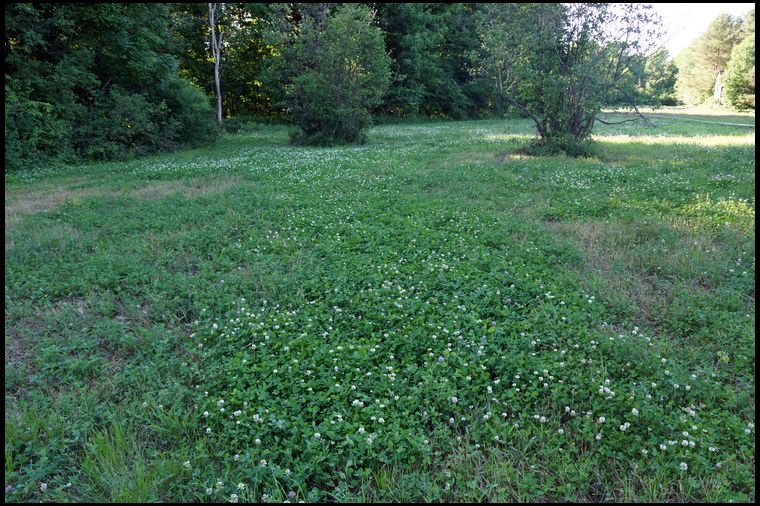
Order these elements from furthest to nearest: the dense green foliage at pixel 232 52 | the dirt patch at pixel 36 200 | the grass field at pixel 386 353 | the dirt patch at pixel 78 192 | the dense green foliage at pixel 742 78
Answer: the dense green foliage at pixel 742 78
the dense green foliage at pixel 232 52
the dirt patch at pixel 78 192
the dirt patch at pixel 36 200
the grass field at pixel 386 353

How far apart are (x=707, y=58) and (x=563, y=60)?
197ft

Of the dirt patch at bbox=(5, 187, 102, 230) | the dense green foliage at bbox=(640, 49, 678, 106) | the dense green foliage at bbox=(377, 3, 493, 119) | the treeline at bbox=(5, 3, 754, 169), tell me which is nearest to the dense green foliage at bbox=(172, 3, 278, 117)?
the treeline at bbox=(5, 3, 754, 169)

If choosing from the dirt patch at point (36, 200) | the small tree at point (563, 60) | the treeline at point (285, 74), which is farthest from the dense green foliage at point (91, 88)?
the small tree at point (563, 60)

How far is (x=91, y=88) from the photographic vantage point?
16.0 metres

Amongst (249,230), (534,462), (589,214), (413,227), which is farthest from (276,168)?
(534,462)

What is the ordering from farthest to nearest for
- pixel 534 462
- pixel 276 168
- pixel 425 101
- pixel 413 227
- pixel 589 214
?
pixel 425 101
pixel 276 168
pixel 589 214
pixel 413 227
pixel 534 462

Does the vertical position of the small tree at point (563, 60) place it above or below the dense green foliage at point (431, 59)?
below

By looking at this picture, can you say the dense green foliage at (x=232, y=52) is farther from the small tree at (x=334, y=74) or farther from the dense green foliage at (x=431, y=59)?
the dense green foliage at (x=431, y=59)

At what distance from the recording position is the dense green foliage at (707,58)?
2147 inches

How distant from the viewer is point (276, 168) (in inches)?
482

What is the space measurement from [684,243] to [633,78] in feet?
30.0

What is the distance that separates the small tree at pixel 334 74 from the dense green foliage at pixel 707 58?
50.9m

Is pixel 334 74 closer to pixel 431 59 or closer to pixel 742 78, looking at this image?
pixel 431 59

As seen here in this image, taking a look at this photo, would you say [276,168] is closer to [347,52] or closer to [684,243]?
[347,52]
